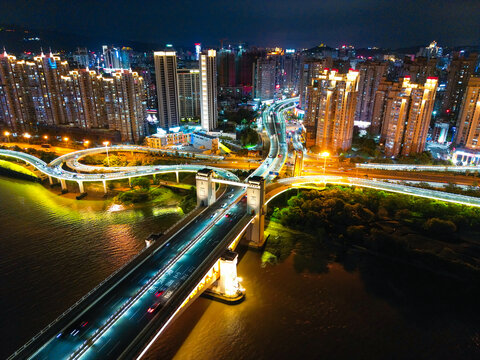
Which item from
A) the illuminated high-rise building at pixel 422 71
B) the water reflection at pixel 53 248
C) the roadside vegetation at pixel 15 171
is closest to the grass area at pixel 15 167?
the roadside vegetation at pixel 15 171

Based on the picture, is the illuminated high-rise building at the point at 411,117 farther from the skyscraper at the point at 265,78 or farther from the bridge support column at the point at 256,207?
the skyscraper at the point at 265,78

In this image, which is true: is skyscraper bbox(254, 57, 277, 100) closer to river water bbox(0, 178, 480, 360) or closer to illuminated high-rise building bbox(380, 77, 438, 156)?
illuminated high-rise building bbox(380, 77, 438, 156)

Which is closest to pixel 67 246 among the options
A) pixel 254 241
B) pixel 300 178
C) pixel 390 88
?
pixel 254 241

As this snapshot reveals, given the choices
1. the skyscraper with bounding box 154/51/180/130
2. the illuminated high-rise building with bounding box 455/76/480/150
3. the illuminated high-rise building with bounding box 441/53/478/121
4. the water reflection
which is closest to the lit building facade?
the skyscraper with bounding box 154/51/180/130

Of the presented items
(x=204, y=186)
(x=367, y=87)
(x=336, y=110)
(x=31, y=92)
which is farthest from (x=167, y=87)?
(x=367, y=87)

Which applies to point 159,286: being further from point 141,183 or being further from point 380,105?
point 380,105

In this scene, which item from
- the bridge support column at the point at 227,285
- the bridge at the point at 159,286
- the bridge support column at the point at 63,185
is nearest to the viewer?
the bridge at the point at 159,286

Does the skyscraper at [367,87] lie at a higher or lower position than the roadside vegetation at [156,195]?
higher

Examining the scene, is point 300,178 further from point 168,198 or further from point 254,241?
point 168,198
